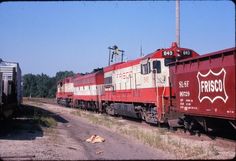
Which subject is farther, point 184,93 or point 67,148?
point 184,93

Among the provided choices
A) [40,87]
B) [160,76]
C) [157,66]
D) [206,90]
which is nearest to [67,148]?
[206,90]

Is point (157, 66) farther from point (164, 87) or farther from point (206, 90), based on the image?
point (206, 90)

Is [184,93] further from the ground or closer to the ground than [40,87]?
closer to the ground

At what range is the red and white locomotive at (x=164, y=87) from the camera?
15148 millimetres

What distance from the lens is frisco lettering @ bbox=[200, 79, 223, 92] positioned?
14.3 meters

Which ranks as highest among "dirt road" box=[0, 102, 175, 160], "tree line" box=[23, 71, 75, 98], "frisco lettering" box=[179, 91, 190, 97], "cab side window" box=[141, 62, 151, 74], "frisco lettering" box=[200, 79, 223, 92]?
"tree line" box=[23, 71, 75, 98]

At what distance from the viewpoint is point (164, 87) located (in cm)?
2084

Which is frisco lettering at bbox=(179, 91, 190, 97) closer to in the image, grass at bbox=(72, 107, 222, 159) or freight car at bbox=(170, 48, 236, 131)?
freight car at bbox=(170, 48, 236, 131)

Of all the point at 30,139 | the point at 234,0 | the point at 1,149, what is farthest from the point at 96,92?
the point at 234,0

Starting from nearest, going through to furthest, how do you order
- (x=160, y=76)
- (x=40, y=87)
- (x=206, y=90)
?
(x=206, y=90)
(x=160, y=76)
(x=40, y=87)

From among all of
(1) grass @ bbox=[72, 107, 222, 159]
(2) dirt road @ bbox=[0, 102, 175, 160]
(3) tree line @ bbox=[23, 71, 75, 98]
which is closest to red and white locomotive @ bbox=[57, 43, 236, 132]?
(1) grass @ bbox=[72, 107, 222, 159]

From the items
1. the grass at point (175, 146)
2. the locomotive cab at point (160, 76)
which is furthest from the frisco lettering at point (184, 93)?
the locomotive cab at point (160, 76)

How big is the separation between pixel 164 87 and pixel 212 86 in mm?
A: 6005

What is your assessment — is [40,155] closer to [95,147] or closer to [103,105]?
[95,147]
